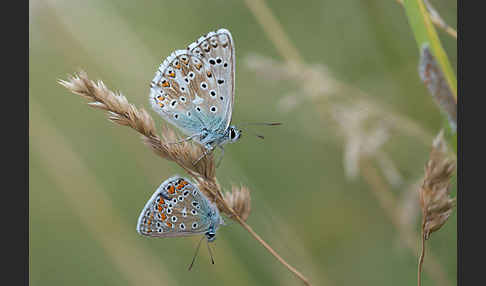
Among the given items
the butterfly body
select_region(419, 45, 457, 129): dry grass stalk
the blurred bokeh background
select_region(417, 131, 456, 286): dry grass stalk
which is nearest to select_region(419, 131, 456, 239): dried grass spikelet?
select_region(417, 131, 456, 286): dry grass stalk

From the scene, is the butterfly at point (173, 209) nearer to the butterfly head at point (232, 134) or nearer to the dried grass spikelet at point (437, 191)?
the butterfly head at point (232, 134)

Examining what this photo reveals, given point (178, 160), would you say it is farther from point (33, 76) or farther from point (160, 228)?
point (33, 76)

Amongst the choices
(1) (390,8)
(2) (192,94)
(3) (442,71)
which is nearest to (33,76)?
(2) (192,94)

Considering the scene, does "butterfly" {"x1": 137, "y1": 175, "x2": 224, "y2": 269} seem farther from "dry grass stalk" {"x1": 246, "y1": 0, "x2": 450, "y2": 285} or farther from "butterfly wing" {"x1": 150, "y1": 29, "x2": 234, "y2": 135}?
"dry grass stalk" {"x1": 246, "y1": 0, "x2": 450, "y2": 285}

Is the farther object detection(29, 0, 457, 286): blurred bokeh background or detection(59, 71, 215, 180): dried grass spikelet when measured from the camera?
detection(29, 0, 457, 286): blurred bokeh background

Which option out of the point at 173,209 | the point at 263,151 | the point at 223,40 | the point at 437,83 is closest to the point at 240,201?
the point at 173,209

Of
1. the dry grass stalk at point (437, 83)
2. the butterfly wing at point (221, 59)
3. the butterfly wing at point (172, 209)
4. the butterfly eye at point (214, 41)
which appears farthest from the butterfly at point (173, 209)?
the dry grass stalk at point (437, 83)
